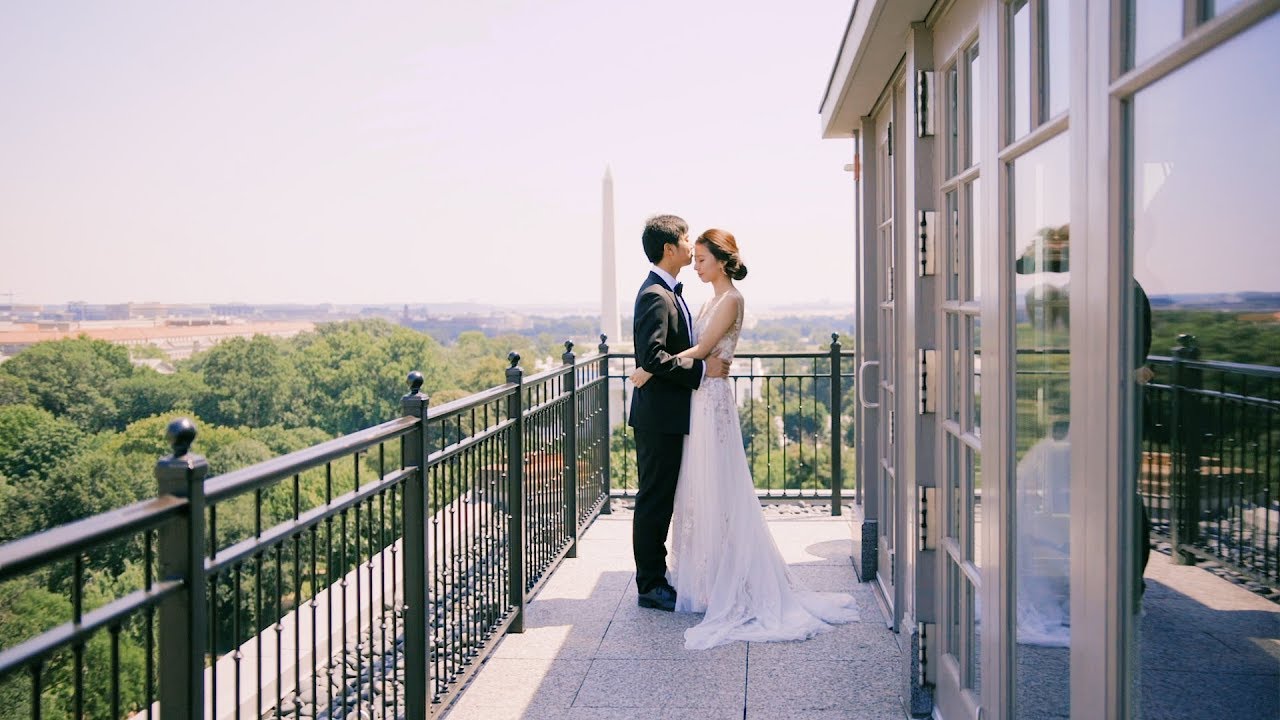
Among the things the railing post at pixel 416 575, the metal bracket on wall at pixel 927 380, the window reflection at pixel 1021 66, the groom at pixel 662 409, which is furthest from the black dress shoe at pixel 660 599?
the window reflection at pixel 1021 66

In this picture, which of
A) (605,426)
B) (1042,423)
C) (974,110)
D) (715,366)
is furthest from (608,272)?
(1042,423)

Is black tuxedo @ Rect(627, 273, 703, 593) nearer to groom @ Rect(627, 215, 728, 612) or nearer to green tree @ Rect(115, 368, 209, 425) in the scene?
groom @ Rect(627, 215, 728, 612)

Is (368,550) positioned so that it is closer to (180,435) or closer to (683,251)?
(180,435)

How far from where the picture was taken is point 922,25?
121 inches

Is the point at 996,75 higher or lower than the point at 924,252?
higher

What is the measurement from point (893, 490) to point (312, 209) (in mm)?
78839

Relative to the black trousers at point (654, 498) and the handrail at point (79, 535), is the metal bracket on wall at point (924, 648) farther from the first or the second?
the handrail at point (79, 535)

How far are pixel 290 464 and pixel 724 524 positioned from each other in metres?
2.72

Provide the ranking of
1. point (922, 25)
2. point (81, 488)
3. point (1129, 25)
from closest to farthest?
point (1129, 25), point (922, 25), point (81, 488)

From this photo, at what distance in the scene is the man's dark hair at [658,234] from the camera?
4598 millimetres

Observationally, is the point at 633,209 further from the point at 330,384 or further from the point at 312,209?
the point at 330,384

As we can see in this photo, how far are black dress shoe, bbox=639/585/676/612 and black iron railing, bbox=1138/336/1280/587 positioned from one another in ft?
11.3

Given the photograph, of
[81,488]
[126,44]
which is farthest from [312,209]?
[81,488]

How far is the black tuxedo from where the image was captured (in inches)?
175
